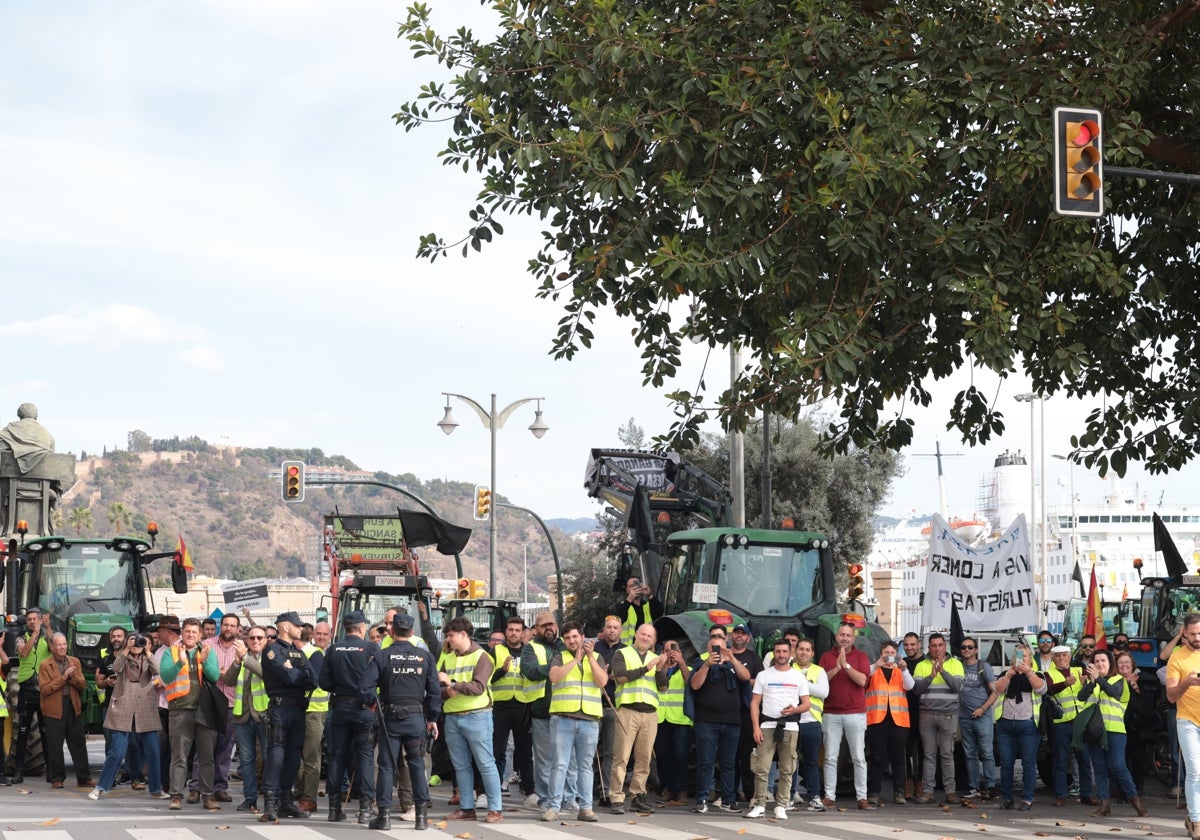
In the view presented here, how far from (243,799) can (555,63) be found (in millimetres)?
7894

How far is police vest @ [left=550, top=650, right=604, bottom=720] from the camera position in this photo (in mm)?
14344

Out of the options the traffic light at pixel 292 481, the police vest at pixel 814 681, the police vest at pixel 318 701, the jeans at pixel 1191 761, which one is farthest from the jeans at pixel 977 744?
the traffic light at pixel 292 481

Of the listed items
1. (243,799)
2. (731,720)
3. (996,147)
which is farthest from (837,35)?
(243,799)

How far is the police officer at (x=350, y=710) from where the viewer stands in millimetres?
13398

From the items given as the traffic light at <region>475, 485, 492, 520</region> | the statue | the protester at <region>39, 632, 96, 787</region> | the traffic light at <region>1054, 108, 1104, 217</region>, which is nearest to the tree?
the traffic light at <region>1054, 108, 1104, 217</region>

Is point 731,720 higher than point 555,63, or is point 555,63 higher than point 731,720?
point 555,63

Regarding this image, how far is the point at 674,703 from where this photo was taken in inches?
612

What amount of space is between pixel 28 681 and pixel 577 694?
7.09 m

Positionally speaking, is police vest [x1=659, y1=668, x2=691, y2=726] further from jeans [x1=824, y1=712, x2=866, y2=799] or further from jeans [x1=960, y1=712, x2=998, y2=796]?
jeans [x1=960, y1=712, x2=998, y2=796]

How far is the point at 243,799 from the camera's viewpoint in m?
15.7

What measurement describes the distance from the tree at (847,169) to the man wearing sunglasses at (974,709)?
3105 millimetres

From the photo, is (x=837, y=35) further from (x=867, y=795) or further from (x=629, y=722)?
(x=867, y=795)

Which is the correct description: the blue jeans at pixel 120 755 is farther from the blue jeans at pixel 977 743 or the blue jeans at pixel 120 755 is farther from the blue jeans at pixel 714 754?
the blue jeans at pixel 977 743

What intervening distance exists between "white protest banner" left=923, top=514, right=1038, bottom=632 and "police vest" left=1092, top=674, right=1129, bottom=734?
13.6 feet
